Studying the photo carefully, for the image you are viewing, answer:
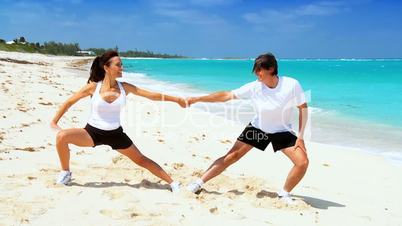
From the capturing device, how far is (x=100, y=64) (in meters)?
5.35

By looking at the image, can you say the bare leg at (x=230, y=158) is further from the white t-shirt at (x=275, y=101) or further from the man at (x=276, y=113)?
the white t-shirt at (x=275, y=101)

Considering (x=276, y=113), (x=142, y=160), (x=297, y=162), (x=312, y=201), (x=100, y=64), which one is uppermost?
(x=100, y=64)

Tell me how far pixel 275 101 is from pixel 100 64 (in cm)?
204

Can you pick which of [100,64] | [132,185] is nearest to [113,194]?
[132,185]

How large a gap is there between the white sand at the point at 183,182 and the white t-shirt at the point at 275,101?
0.85 metres

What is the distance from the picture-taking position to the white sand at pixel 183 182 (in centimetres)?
449

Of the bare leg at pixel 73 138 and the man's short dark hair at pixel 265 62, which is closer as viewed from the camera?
the man's short dark hair at pixel 265 62

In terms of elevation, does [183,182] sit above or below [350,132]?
above

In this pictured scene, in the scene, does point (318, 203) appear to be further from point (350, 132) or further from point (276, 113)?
point (350, 132)

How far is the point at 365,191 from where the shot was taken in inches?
236

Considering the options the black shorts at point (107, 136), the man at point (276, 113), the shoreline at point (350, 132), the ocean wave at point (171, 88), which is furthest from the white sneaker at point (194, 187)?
the ocean wave at point (171, 88)

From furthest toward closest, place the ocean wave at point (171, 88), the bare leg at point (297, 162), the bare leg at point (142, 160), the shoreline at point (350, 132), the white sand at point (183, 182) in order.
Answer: the ocean wave at point (171, 88) → the shoreline at point (350, 132) → the bare leg at point (142, 160) → the bare leg at point (297, 162) → the white sand at point (183, 182)

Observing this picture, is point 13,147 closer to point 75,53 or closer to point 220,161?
point 220,161

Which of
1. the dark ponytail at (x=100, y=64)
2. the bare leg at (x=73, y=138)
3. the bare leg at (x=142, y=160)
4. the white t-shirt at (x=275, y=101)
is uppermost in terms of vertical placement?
the dark ponytail at (x=100, y=64)
